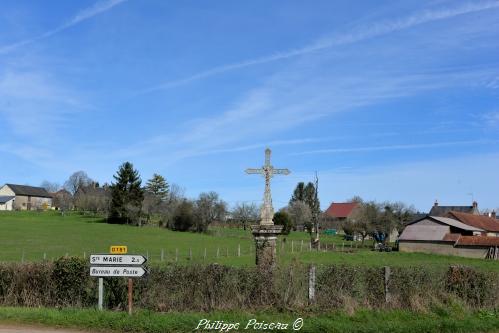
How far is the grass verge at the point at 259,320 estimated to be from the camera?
10.9 meters

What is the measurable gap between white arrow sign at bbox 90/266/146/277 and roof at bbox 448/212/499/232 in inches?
2627

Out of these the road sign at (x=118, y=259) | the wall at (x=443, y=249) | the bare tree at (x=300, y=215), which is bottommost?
the wall at (x=443, y=249)

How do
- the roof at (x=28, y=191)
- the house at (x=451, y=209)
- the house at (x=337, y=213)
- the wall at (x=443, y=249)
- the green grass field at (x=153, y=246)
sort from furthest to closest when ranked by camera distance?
the roof at (x=28, y=191) → the house at (x=337, y=213) → the house at (x=451, y=209) → the wall at (x=443, y=249) → the green grass field at (x=153, y=246)

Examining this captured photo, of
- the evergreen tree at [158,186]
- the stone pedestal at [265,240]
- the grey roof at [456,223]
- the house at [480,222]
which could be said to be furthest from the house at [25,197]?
the stone pedestal at [265,240]

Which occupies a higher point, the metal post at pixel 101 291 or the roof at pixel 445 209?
the roof at pixel 445 209

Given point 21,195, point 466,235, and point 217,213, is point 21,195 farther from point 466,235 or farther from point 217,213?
point 466,235

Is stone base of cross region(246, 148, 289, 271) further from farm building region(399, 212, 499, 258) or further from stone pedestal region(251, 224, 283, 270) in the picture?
farm building region(399, 212, 499, 258)

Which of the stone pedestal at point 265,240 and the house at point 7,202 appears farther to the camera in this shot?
the house at point 7,202

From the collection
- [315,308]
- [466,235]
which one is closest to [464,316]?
[315,308]

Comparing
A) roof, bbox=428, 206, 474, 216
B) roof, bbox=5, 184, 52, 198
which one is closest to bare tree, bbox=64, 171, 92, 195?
roof, bbox=5, 184, 52, 198

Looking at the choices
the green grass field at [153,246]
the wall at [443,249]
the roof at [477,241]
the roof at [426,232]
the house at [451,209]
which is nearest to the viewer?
the green grass field at [153,246]

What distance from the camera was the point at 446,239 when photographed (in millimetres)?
61812

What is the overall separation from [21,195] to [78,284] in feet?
462

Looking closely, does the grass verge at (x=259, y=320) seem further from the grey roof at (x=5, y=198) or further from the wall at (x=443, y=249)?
the grey roof at (x=5, y=198)
